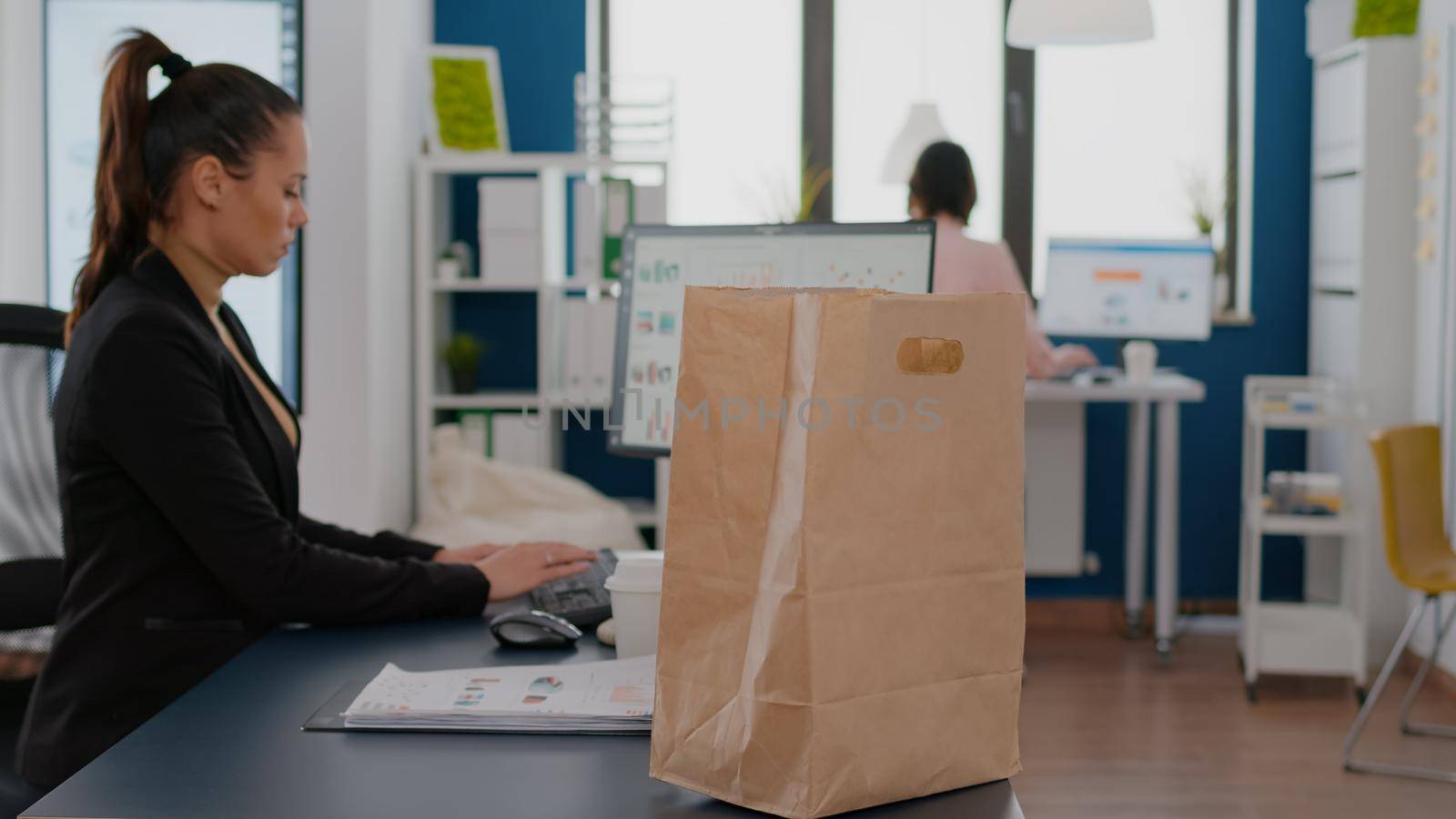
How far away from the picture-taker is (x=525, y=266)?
13.4 ft

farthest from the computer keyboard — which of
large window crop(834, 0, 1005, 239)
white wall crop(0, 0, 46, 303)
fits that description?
large window crop(834, 0, 1005, 239)

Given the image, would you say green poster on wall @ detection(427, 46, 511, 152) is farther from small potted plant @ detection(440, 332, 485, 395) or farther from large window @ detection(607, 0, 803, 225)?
large window @ detection(607, 0, 803, 225)

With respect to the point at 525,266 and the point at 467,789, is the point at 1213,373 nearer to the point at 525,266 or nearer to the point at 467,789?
the point at 525,266

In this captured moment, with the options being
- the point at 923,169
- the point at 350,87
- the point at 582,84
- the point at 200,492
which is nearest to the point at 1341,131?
the point at 923,169

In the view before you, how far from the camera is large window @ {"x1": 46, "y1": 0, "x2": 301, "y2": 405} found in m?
3.48

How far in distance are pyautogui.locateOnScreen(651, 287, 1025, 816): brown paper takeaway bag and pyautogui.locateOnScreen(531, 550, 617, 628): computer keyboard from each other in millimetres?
526

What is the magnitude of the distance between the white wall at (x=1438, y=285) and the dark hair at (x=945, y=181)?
1.30m

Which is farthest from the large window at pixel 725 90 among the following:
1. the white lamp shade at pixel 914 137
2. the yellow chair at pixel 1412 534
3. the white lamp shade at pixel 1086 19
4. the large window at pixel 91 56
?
the yellow chair at pixel 1412 534

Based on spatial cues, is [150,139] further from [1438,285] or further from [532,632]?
[1438,285]

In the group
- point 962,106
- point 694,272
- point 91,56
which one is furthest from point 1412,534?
point 91,56

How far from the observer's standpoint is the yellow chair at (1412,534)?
2.97 metres

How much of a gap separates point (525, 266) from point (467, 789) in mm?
3211

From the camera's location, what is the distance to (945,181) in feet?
12.2

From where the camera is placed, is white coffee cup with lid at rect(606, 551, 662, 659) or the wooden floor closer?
white coffee cup with lid at rect(606, 551, 662, 659)
